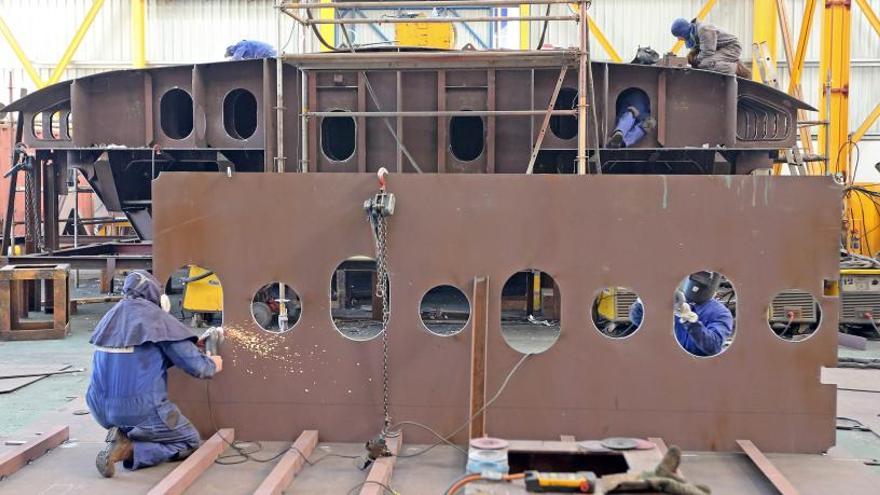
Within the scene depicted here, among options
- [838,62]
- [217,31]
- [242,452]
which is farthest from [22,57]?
[242,452]

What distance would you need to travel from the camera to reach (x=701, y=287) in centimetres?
502

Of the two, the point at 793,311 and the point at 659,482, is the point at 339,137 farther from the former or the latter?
the point at 659,482

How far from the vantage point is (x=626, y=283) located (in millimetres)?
4379

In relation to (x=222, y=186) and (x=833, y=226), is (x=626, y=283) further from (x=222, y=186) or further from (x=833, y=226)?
(x=222, y=186)

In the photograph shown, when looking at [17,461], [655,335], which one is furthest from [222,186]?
[655,335]

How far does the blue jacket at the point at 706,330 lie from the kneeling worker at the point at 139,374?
112 inches

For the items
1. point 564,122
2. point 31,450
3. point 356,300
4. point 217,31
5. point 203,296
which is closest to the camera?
point 31,450

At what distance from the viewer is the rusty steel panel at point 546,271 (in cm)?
434

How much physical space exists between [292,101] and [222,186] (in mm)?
4639

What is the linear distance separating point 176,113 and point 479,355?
6.87m

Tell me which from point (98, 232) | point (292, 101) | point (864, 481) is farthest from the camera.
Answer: point (98, 232)

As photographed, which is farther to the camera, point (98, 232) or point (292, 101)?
point (98, 232)

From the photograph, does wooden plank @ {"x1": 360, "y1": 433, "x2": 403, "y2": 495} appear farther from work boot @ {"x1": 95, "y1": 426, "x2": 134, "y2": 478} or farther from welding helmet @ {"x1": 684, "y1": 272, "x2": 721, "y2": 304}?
welding helmet @ {"x1": 684, "y1": 272, "x2": 721, "y2": 304}

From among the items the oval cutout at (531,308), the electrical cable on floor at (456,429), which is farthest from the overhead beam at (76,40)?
the electrical cable on floor at (456,429)
